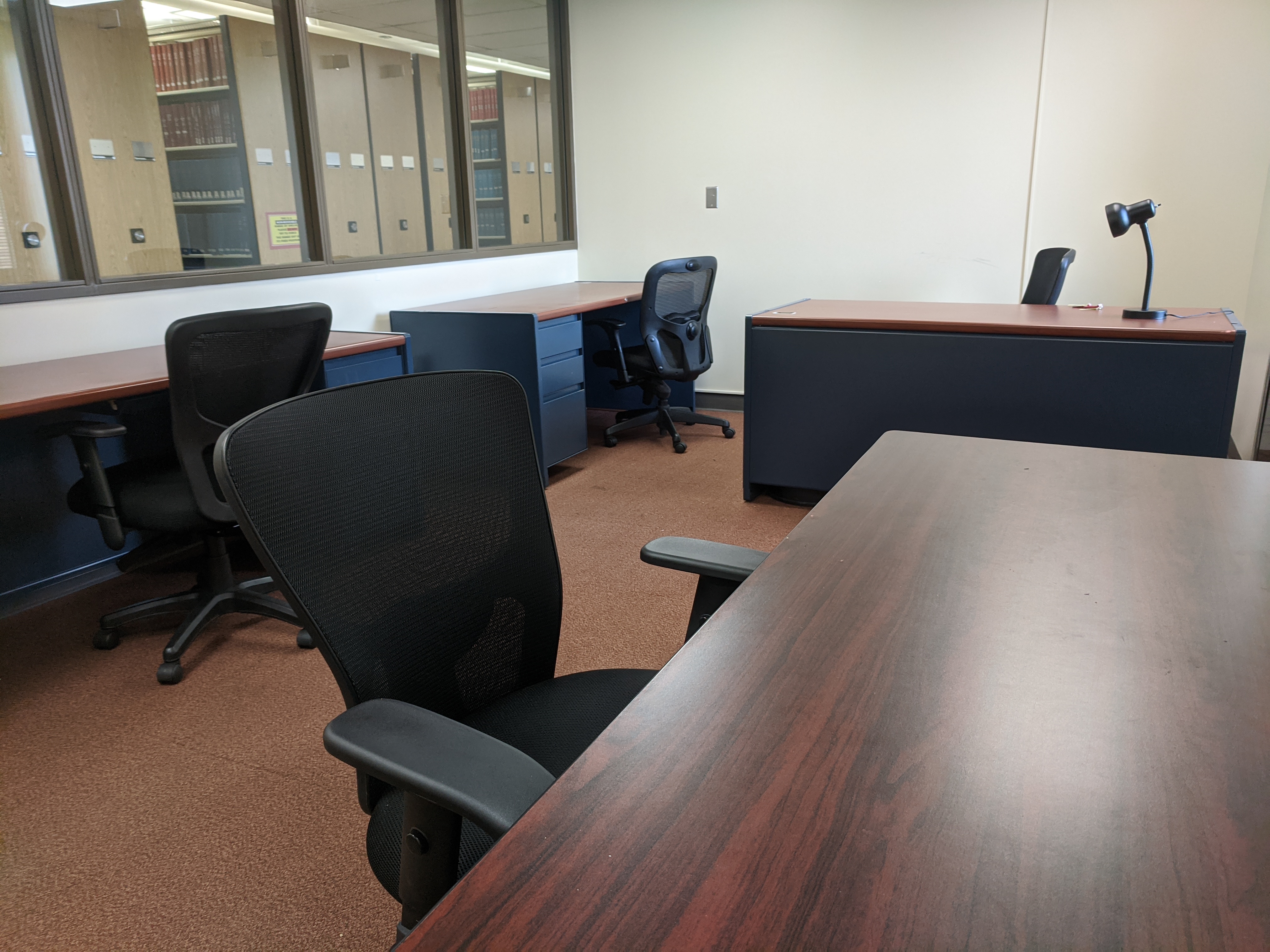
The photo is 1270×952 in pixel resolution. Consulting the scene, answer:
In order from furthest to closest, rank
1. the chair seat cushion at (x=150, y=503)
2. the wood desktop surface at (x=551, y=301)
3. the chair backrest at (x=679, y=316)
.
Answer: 1. the chair backrest at (x=679, y=316)
2. the wood desktop surface at (x=551, y=301)
3. the chair seat cushion at (x=150, y=503)

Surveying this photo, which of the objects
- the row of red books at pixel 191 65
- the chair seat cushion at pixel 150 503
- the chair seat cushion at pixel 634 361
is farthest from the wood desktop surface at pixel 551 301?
the chair seat cushion at pixel 150 503

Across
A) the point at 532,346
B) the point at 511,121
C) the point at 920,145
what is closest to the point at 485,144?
the point at 511,121

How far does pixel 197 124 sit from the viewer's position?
3398 millimetres

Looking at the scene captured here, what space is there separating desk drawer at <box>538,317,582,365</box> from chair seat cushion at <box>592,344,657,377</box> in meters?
0.41

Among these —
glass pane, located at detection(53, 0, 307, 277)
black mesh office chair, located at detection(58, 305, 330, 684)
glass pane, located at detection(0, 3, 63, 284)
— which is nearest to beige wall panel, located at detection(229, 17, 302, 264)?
glass pane, located at detection(53, 0, 307, 277)

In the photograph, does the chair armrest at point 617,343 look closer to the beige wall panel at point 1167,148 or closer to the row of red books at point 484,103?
the row of red books at point 484,103

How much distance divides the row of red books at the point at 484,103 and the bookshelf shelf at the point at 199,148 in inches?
55.9

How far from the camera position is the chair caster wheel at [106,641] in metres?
2.42

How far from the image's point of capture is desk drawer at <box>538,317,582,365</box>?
368 centimetres

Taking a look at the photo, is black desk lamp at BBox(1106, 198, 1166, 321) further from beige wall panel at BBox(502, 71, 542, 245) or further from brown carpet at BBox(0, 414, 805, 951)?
beige wall panel at BBox(502, 71, 542, 245)

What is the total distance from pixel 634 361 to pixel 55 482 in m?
2.59

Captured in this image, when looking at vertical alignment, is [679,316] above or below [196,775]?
above

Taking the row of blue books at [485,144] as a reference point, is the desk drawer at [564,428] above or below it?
below

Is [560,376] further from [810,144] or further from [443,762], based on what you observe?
[443,762]
